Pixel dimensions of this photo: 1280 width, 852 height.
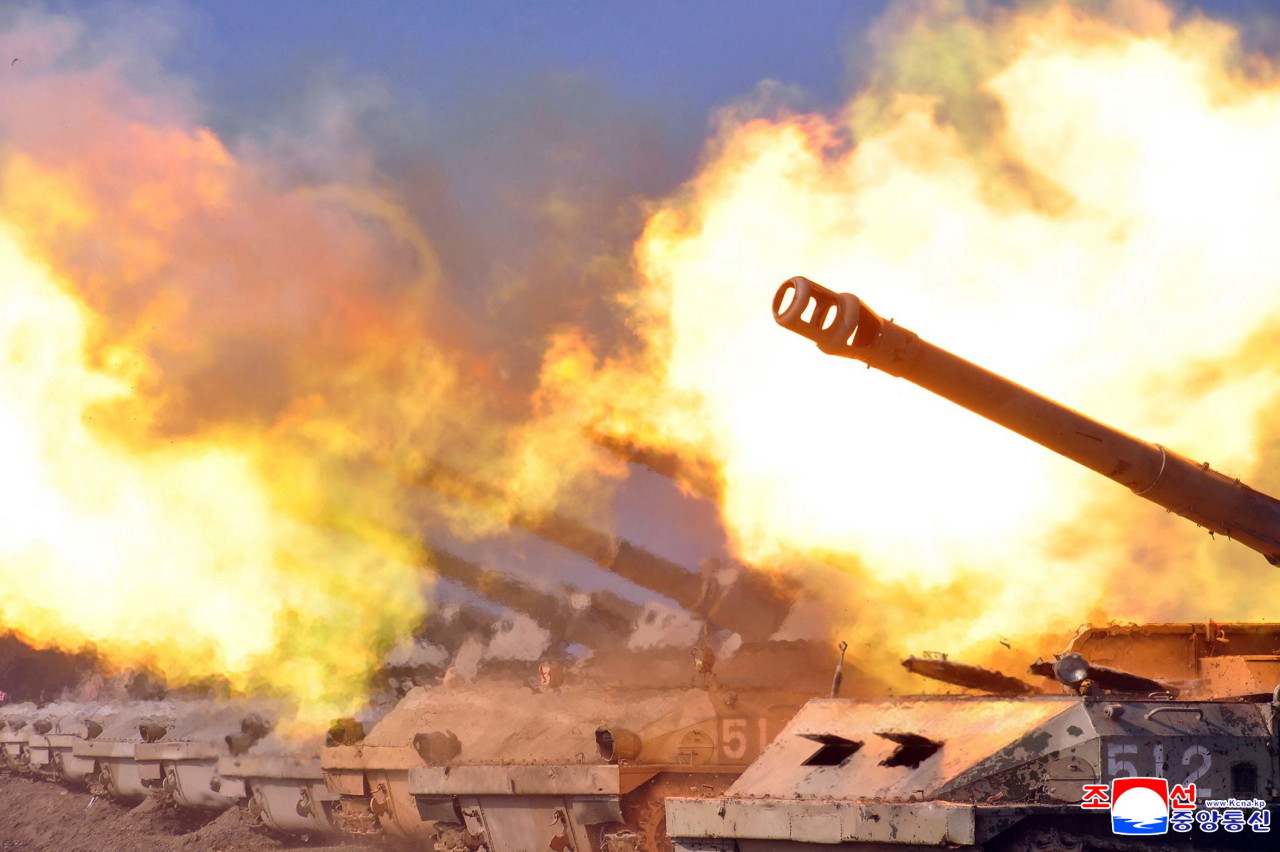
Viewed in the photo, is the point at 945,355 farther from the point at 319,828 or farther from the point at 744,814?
the point at 319,828

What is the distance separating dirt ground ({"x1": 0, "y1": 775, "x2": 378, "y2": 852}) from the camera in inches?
988

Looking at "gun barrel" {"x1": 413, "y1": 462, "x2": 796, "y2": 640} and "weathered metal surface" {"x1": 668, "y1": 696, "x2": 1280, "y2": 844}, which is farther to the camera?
"gun barrel" {"x1": 413, "y1": 462, "x2": 796, "y2": 640}

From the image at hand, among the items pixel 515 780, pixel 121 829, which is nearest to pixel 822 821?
pixel 515 780

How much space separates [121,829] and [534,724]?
12.5m

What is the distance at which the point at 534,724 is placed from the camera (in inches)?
741

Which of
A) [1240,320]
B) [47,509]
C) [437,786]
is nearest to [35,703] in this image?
[47,509]

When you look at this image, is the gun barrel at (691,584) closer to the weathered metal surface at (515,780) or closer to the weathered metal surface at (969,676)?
the weathered metal surface at (515,780)

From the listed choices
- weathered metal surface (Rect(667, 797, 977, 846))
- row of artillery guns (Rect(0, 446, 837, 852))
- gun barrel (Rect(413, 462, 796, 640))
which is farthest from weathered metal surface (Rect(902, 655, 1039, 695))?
gun barrel (Rect(413, 462, 796, 640))

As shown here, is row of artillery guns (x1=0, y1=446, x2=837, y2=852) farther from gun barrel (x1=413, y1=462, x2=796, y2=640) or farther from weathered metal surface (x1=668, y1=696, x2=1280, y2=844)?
weathered metal surface (x1=668, y1=696, x2=1280, y2=844)

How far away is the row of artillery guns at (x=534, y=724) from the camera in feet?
56.2

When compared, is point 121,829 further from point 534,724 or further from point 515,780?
point 515,780

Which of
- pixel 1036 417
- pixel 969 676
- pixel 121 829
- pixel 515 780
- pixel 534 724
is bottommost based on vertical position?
pixel 121 829

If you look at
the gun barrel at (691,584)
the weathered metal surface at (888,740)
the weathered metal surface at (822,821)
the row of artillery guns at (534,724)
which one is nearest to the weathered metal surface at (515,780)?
the row of artillery guns at (534,724)

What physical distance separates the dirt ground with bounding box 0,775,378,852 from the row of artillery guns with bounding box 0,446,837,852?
1.74ft
